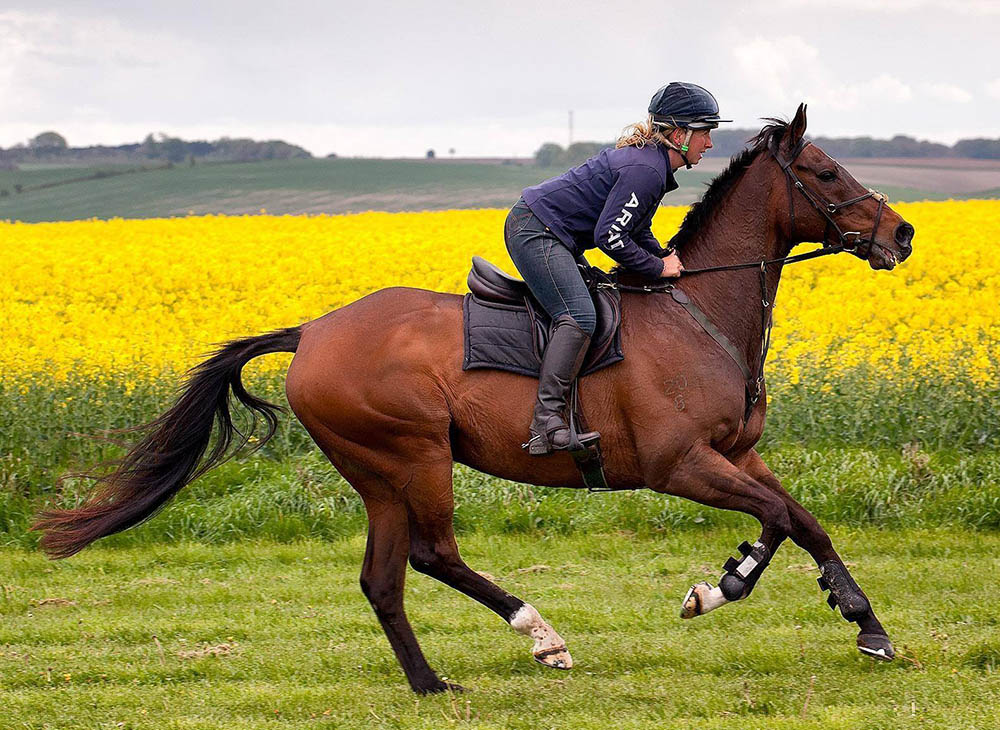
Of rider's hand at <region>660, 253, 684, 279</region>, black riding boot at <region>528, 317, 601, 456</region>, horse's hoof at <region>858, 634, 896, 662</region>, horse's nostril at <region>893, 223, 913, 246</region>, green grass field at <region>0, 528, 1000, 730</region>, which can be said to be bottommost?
green grass field at <region>0, 528, 1000, 730</region>

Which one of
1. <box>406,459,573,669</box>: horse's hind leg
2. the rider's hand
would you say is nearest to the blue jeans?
the rider's hand

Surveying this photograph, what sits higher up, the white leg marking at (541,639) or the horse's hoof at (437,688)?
the white leg marking at (541,639)

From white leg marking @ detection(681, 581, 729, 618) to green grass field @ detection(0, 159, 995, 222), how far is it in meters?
24.7

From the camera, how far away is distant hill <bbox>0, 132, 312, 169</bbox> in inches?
1757

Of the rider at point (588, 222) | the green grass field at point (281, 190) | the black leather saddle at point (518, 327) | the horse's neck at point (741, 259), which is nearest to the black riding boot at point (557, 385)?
the rider at point (588, 222)

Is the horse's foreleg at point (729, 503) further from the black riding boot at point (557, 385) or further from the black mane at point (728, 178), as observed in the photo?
the black mane at point (728, 178)

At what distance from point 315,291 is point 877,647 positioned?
9355mm

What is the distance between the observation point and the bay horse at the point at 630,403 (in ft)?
18.5

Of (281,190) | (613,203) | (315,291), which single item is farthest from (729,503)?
(281,190)

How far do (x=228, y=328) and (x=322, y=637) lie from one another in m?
6.31

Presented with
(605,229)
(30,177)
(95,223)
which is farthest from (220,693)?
(30,177)

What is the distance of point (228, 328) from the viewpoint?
12.4 meters

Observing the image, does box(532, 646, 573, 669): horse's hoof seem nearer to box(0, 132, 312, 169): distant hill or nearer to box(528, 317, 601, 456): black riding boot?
box(528, 317, 601, 456): black riding boot

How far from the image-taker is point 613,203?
18.1 ft
